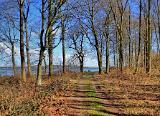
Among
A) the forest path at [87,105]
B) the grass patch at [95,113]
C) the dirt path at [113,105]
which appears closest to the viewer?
the grass patch at [95,113]

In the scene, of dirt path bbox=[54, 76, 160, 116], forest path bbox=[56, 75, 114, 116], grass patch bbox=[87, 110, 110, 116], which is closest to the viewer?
grass patch bbox=[87, 110, 110, 116]

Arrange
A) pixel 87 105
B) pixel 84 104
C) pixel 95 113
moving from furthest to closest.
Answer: pixel 84 104, pixel 87 105, pixel 95 113

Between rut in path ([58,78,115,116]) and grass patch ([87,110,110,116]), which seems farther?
rut in path ([58,78,115,116])

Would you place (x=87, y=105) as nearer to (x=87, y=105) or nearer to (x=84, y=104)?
(x=87, y=105)

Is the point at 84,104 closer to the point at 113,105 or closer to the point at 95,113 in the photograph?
the point at 113,105

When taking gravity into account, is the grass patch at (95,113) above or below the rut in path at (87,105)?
below

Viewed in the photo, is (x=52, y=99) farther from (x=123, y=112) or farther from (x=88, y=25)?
(x=88, y=25)

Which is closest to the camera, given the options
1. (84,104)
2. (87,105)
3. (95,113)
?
(95,113)

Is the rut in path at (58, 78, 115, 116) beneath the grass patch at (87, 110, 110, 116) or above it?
above

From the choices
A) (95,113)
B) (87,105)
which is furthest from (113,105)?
(95,113)

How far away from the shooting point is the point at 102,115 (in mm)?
13414

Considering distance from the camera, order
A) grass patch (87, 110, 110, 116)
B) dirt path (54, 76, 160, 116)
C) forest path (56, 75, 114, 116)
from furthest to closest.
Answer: dirt path (54, 76, 160, 116), forest path (56, 75, 114, 116), grass patch (87, 110, 110, 116)

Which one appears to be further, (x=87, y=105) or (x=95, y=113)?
(x=87, y=105)

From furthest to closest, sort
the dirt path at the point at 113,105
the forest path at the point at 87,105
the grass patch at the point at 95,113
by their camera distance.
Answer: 1. the dirt path at the point at 113,105
2. the forest path at the point at 87,105
3. the grass patch at the point at 95,113
